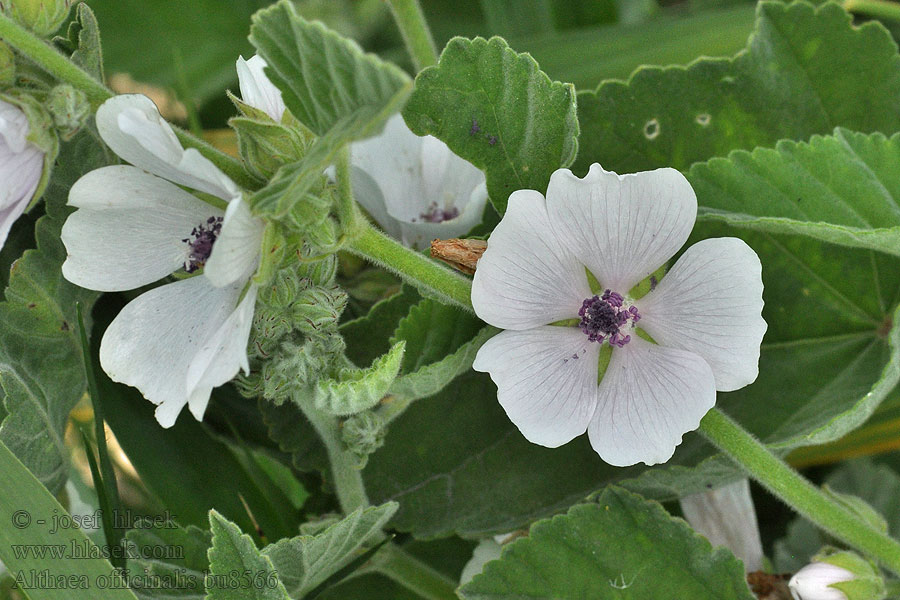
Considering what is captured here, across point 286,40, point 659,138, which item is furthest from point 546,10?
point 286,40

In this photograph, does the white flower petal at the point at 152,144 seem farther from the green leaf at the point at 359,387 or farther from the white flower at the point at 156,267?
the green leaf at the point at 359,387

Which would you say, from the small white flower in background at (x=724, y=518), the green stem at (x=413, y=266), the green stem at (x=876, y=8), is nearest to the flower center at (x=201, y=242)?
the green stem at (x=413, y=266)

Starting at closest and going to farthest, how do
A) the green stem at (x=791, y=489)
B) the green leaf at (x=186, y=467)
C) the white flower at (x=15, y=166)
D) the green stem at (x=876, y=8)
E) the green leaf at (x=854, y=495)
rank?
the white flower at (x=15, y=166) → the green stem at (x=791, y=489) → the green leaf at (x=186, y=467) → the green leaf at (x=854, y=495) → the green stem at (x=876, y=8)

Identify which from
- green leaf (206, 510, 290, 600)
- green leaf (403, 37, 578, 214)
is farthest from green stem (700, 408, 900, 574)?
green leaf (206, 510, 290, 600)

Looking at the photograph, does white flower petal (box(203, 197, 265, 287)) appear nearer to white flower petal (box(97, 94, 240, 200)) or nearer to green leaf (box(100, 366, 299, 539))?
white flower petal (box(97, 94, 240, 200))

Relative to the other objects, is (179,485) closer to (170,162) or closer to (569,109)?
(170,162)

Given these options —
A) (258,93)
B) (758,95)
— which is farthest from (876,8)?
(258,93)

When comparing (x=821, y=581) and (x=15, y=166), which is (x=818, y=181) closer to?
(x=821, y=581)
